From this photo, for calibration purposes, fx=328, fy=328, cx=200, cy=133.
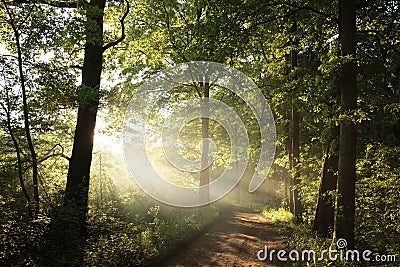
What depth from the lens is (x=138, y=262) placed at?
31.2 ft

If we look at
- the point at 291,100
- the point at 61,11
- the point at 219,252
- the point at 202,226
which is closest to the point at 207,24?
the point at 61,11

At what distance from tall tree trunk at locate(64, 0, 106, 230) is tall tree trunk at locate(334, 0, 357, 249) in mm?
7754

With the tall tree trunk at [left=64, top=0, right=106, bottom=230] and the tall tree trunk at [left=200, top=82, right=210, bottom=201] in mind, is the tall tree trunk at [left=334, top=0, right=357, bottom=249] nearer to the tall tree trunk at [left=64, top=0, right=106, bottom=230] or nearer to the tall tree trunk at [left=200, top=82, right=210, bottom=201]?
the tall tree trunk at [left=64, top=0, right=106, bottom=230]

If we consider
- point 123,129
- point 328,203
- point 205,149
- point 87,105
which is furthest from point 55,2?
point 205,149

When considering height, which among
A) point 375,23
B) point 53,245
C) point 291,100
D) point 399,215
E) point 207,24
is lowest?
point 53,245

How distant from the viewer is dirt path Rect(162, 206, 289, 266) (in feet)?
37.1

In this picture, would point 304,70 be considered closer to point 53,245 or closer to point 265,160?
point 53,245

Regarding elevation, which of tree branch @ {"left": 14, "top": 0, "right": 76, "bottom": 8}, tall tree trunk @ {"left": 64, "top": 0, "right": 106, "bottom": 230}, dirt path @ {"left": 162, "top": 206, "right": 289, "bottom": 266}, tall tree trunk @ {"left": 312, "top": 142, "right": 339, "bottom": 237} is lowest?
dirt path @ {"left": 162, "top": 206, "right": 289, "bottom": 266}

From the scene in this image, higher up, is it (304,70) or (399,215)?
(304,70)

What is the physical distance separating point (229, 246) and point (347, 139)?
22.7ft

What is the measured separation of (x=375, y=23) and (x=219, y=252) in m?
10.6

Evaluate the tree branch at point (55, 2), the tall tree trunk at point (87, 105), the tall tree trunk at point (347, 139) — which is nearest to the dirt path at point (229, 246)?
the tall tree trunk at point (347, 139)

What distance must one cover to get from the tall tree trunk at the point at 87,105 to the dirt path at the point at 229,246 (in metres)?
4.05

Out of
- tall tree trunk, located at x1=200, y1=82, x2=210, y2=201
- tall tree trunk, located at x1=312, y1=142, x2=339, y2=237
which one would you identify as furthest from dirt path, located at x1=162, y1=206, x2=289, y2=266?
tall tree trunk, located at x1=200, y1=82, x2=210, y2=201
